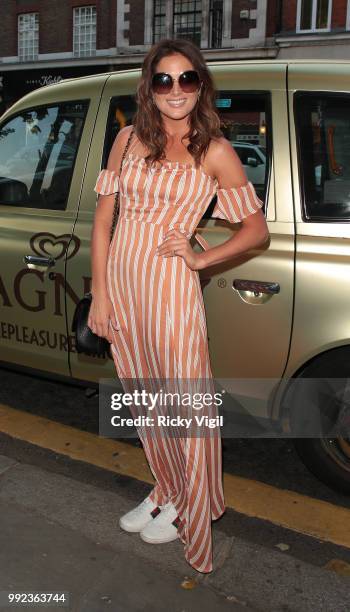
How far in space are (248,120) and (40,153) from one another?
1.19 m

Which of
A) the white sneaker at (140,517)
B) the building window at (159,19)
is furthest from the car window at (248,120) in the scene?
the building window at (159,19)

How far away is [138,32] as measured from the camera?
75.7ft

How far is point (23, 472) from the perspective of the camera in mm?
3166

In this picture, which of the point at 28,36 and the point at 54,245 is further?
the point at 28,36

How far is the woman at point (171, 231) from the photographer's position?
210cm

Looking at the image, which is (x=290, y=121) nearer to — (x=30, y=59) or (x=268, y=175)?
(x=268, y=175)

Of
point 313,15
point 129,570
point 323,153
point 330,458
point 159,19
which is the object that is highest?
point 159,19

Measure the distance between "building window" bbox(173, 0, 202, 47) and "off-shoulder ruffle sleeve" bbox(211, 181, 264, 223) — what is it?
2175 cm

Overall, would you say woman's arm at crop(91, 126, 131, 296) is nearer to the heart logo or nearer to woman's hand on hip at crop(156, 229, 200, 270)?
woman's hand on hip at crop(156, 229, 200, 270)

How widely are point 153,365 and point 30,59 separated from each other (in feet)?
85.3

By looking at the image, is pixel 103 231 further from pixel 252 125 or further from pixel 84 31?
pixel 84 31

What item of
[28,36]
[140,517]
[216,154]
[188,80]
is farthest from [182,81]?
[28,36]

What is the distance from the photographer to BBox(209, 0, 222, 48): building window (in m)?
21.9

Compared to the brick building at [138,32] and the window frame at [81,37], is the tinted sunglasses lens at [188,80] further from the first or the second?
the window frame at [81,37]
